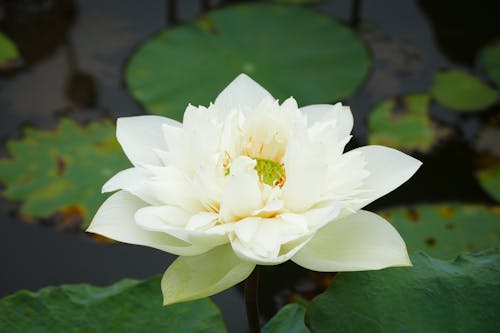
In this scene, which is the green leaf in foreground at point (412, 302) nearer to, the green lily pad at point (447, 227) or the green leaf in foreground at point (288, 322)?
the green leaf in foreground at point (288, 322)

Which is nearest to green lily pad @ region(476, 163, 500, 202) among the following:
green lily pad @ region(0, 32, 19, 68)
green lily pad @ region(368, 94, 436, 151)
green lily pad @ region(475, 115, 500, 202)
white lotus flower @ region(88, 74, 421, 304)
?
green lily pad @ region(475, 115, 500, 202)

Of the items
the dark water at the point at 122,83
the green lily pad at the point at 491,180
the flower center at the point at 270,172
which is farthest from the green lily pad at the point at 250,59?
the flower center at the point at 270,172

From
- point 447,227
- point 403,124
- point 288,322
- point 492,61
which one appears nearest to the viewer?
point 288,322

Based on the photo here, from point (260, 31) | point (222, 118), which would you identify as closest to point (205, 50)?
point (260, 31)

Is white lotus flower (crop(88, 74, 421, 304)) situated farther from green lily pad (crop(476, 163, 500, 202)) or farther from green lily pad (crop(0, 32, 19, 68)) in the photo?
green lily pad (crop(0, 32, 19, 68))

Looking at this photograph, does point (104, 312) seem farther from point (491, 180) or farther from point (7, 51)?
point (7, 51)

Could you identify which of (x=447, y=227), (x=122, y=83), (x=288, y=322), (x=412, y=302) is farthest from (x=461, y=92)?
(x=412, y=302)
